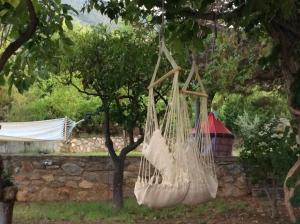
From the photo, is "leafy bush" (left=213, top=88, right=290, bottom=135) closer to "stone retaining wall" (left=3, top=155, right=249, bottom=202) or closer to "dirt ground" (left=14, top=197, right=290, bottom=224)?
"stone retaining wall" (left=3, top=155, right=249, bottom=202)

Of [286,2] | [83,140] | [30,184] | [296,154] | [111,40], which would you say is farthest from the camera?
[83,140]

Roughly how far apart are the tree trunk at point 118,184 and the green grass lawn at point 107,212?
0.29 ft

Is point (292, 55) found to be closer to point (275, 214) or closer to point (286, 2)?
point (286, 2)

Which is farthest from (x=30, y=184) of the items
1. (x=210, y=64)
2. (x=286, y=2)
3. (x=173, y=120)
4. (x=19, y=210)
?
(x=286, y=2)

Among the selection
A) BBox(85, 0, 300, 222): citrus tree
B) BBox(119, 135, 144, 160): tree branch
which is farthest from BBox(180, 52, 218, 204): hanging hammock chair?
BBox(119, 135, 144, 160): tree branch

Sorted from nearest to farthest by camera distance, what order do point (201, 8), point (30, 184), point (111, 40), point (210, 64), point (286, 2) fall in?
1. point (286, 2)
2. point (201, 8)
3. point (111, 40)
4. point (30, 184)
5. point (210, 64)

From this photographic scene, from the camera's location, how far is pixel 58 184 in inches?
279

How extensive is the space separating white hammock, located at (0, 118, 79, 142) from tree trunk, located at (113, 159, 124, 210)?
5.90 m

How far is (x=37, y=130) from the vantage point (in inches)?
481

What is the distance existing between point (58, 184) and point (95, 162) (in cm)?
56

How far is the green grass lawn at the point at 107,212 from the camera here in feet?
18.5

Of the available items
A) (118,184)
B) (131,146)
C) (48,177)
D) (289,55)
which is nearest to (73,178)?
(48,177)

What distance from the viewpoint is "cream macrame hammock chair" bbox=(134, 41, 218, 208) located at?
246cm

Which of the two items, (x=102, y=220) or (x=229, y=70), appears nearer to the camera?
(x=102, y=220)
